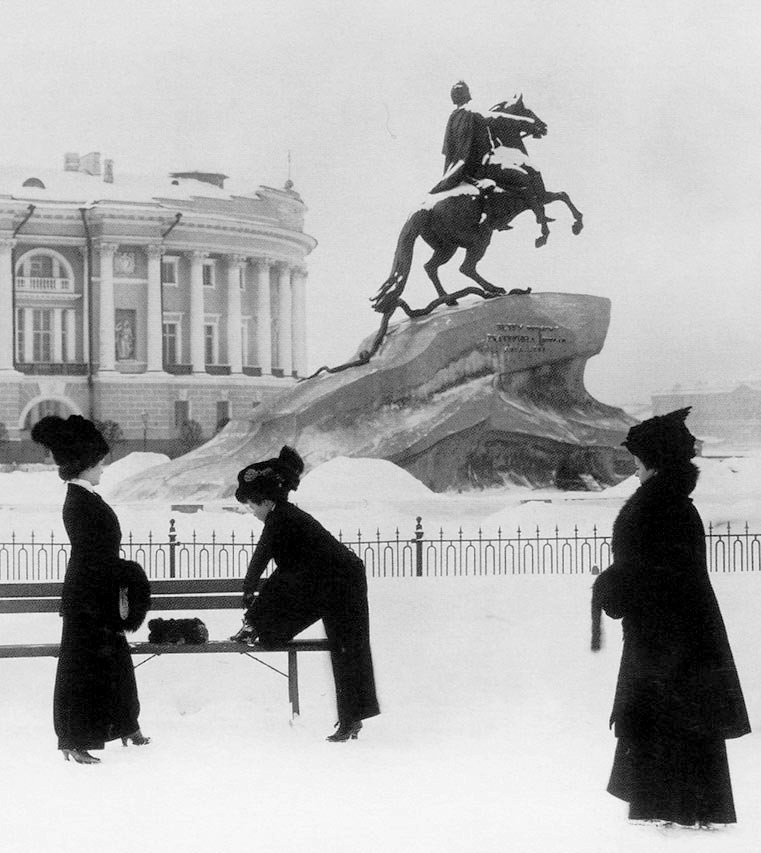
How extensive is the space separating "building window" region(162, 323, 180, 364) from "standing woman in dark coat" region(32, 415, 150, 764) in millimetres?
4412

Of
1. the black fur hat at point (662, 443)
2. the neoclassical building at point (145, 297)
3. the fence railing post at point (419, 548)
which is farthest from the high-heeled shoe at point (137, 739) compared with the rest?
the neoclassical building at point (145, 297)

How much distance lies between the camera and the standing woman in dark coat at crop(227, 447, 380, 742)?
207 inches

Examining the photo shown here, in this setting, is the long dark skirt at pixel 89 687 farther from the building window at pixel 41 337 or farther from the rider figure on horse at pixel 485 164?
the rider figure on horse at pixel 485 164

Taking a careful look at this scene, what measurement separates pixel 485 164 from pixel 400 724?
15.8 ft

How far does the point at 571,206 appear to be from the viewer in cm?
950

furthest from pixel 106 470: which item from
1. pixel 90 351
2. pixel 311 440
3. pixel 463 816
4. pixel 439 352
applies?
pixel 463 816

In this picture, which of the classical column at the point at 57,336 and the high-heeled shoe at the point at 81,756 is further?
the classical column at the point at 57,336

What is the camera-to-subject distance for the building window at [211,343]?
9.74 m

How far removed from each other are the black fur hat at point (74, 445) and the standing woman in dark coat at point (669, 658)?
1.92 meters

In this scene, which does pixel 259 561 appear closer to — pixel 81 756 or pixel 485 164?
pixel 81 756

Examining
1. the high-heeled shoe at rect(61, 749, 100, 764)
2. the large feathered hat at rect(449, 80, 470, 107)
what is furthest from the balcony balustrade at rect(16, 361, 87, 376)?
the high-heeled shoe at rect(61, 749, 100, 764)

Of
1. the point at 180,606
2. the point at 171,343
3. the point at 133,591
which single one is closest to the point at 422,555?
the point at 171,343

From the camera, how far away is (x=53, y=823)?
4684 millimetres

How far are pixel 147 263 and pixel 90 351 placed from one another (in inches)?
28.6
